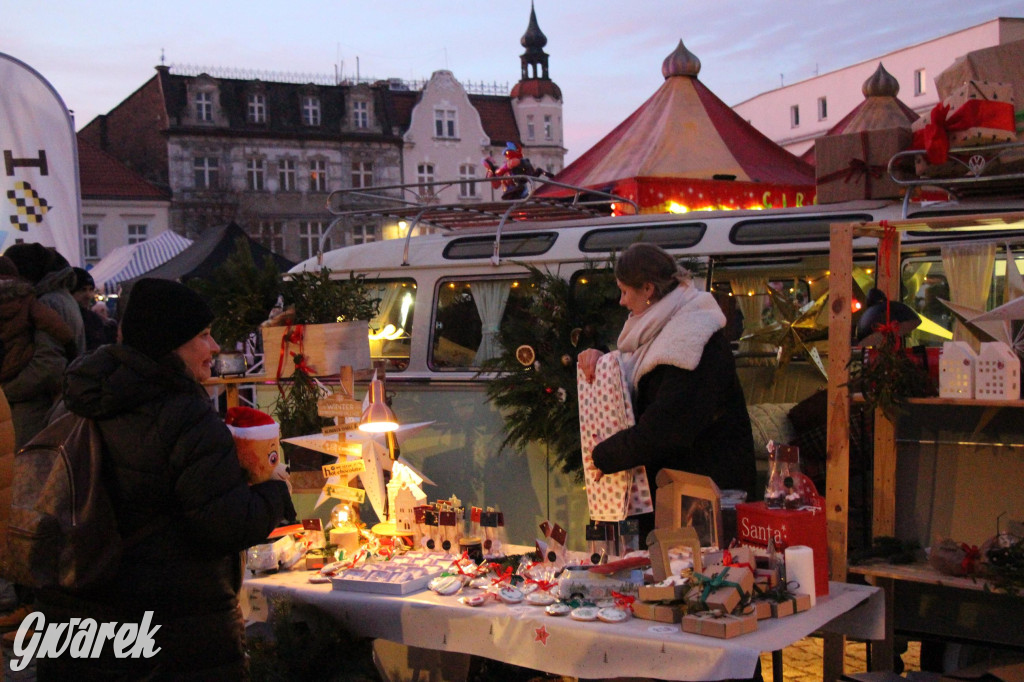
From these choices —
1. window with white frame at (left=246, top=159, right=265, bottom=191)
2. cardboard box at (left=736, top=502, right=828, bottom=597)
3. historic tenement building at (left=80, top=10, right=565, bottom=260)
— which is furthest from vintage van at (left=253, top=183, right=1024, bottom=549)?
window with white frame at (left=246, top=159, right=265, bottom=191)

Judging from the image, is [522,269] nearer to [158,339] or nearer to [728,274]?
[728,274]

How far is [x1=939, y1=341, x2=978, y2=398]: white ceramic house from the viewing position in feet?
13.3

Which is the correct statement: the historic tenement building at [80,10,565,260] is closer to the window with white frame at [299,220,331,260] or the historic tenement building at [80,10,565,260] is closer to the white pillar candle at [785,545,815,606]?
the window with white frame at [299,220,331,260]

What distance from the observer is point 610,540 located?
398 centimetres

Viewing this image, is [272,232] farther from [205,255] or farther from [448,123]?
[205,255]

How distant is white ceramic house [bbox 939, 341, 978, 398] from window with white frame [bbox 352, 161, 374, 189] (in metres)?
39.8

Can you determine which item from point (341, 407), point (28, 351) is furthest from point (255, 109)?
point (341, 407)

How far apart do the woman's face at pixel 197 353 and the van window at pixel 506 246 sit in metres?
→ 3.71

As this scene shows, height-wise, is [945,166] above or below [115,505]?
above

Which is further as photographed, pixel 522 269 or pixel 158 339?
pixel 522 269

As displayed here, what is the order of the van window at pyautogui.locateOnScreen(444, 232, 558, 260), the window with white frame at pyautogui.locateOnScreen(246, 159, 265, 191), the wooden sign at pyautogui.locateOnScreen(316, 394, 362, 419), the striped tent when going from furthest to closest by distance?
the window with white frame at pyautogui.locateOnScreen(246, 159, 265, 191), the striped tent, the van window at pyautogui.locateOnScreen(444, 232, 558, 260), the wooden sign at pyautogui.locateOnScreen(316, 394, 362, 419)

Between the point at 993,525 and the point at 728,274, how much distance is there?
2.60 meters

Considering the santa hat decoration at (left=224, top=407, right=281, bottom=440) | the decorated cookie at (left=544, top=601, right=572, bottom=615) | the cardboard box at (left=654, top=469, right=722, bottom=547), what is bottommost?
the decorated cookie at (left=544, top=601, right=572, bottom=615)

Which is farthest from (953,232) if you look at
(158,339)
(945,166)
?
(158,339)
